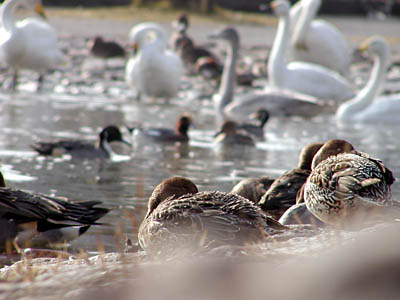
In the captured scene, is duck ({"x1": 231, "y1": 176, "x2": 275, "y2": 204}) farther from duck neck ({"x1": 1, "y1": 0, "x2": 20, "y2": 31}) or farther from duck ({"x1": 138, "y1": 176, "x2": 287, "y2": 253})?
duck neck ({"x1": 1, "y1": 0, "x2": 20, "y2": 31})

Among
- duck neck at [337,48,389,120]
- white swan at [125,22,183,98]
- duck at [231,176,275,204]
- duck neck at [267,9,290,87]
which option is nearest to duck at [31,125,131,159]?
duck at [231,176,275,204]

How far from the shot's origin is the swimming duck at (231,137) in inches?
446

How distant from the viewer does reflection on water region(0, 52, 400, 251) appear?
26.2 ft

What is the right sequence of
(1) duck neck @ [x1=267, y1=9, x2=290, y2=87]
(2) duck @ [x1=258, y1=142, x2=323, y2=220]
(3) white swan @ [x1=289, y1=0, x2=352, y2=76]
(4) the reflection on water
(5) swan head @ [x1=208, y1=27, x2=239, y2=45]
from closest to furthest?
(2) duck @ [x1=258, y1=142, x2=323, y2=220]
(4) the reflection on water
(1) duck neck @ [x1=267, y1=9, x2=290, y2=87]
(5) swan head @ [x1=208, y1=27, x2=239, y2=45]
(3) white swan @ [x1=289, y1=0, x2=352, y2=76]

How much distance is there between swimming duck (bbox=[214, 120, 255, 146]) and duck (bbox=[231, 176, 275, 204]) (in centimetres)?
403

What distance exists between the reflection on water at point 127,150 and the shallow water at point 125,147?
0.01 m

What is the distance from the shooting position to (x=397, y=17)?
3738cm

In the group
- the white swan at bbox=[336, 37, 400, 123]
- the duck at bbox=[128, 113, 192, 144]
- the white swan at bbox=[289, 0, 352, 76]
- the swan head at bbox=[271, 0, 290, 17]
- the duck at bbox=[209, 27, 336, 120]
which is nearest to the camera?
the duck at bbox=[128, 113, 192, 144]

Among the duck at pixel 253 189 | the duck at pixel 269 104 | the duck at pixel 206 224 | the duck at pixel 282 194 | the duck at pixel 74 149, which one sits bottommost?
the duck at pixel 269 104

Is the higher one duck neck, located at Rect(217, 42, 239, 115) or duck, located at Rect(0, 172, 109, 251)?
duck, located at Rect(0, 172, 109, 251)

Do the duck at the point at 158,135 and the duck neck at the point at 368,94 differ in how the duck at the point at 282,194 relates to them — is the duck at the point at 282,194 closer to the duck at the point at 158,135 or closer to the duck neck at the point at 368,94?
the duck at the point at 158,135

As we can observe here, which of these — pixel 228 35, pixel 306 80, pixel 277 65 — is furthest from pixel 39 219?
pixel 228 35

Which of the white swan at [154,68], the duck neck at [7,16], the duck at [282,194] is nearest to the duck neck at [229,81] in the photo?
the white swan at [154,68]

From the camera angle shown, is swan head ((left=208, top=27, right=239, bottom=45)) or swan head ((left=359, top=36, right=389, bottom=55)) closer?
swan head ((left=359, top=36, right=389, bottom=55))
